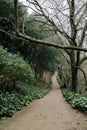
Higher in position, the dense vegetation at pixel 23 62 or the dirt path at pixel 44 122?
the dense vegetation at pixel 23 62

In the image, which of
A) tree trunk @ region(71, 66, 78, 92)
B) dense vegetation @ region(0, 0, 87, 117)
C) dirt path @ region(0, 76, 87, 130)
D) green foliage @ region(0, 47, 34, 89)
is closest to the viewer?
dirt path @ region(0, 76, 87, 130)

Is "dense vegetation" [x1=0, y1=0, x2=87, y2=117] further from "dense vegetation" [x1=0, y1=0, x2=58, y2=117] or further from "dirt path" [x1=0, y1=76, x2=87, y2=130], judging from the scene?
"dirt path" [x1=0, y1=76, x2=87, y2=130]

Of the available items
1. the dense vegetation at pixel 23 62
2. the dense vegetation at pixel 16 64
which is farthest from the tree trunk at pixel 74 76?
the dense vegetation at pixel 16 64

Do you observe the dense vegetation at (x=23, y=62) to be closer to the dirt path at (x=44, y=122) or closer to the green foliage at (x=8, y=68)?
the green foliage at (x=8, y=68)

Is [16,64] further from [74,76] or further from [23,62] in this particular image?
[74,76]

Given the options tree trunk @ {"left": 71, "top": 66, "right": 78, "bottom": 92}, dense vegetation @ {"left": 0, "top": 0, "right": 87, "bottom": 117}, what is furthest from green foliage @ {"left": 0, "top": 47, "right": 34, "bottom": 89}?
tree trunk @ {"left": 71, "top": 66, "right": 78, "bottom": 92}

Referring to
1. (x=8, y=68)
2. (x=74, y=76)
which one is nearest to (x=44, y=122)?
(x=8, y=68)

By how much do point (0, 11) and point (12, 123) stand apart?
35.2 ft

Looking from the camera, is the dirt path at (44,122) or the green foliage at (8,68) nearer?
the dirt path at (44,122)

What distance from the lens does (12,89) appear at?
1251 centimetres

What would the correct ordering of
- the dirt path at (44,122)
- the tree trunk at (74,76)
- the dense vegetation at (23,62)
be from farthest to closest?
the tree trunk at (74,76)
the dense vegetation at (23,62)
the dirt path at (44,122)

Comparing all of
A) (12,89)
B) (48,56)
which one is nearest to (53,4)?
(12,89)

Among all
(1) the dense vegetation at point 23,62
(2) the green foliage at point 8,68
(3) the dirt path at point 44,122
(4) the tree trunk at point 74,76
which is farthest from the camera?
(4) the tree trunk at point 74,76

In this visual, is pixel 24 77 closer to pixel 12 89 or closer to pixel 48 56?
pixel 12 89
